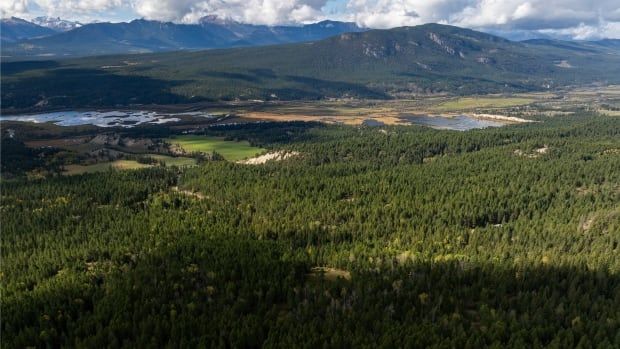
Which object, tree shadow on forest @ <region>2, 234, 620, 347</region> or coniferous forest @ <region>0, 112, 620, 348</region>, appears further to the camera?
coniferous forest @ <region>0, 112, 620, 348</region>

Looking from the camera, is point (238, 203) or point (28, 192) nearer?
point (238, 203)

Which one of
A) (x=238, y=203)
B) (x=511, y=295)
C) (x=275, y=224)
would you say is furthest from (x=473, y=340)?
(x=238, y=203)

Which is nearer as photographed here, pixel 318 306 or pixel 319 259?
pixel 318 306

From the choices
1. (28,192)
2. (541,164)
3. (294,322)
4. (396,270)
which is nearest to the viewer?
(294,322)

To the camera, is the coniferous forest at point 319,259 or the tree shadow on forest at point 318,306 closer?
the tree shadow on forest at point 318,306

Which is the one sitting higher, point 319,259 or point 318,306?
point 318,306

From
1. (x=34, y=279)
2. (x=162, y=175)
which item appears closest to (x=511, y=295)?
(x=34, y=279)

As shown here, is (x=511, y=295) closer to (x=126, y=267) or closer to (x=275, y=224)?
(x=275, y=224)

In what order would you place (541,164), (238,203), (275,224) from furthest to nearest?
(541,164) < (238,203) < (275,224)
